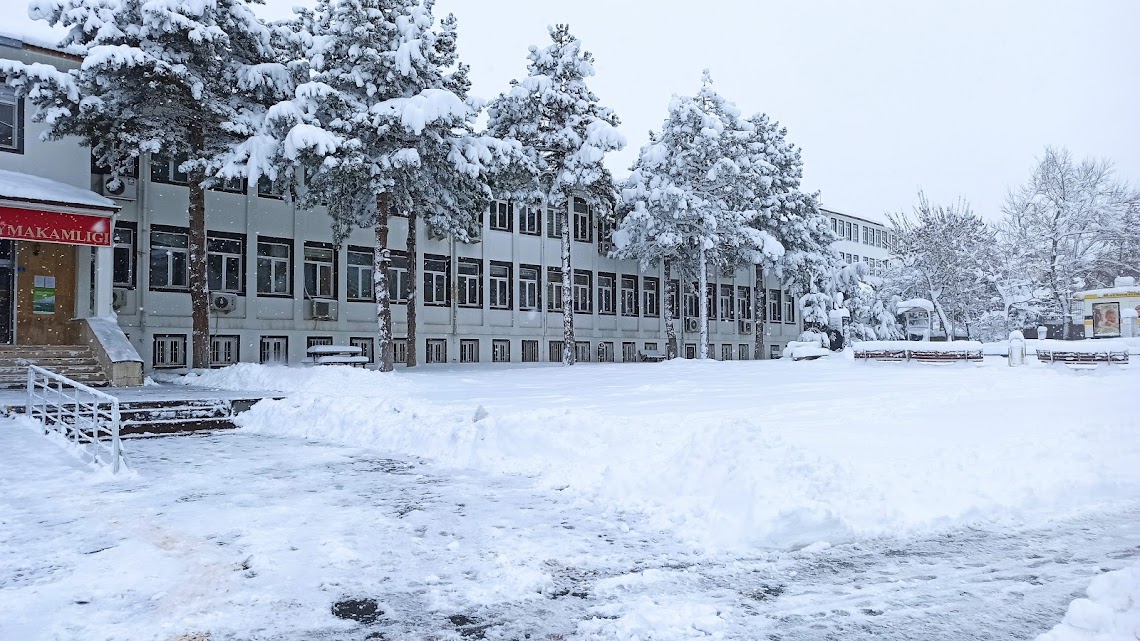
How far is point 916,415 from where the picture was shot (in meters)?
13.4

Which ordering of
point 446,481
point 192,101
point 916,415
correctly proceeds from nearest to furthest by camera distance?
point 446,481 < point 916,415 < point 192,101

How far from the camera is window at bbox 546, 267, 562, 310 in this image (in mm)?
38750

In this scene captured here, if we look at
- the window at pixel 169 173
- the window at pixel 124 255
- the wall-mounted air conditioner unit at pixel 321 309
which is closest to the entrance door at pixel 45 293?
the window at pixel 124 255

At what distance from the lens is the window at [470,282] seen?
35.0m

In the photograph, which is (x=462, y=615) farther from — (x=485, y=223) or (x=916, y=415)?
(x=485, y=223)

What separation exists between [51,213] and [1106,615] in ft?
77.9

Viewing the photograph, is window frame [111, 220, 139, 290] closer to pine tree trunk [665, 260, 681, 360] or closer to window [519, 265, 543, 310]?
window [519, 265, 543, 310]

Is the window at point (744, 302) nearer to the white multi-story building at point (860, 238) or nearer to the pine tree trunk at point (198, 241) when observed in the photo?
the pine tree trunk at point (198, 241)

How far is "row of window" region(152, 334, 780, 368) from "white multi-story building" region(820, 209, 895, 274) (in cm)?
4148

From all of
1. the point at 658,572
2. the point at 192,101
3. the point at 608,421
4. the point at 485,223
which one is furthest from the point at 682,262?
the point at 658,572

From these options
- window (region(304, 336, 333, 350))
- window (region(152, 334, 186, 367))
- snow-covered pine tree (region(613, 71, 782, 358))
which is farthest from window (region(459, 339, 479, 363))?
window (region(152, 334, 186, 367))

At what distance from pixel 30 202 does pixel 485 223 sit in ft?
60.8

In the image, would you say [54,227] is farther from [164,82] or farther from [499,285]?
[499,285]

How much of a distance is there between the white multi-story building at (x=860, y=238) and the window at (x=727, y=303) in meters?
38.1
